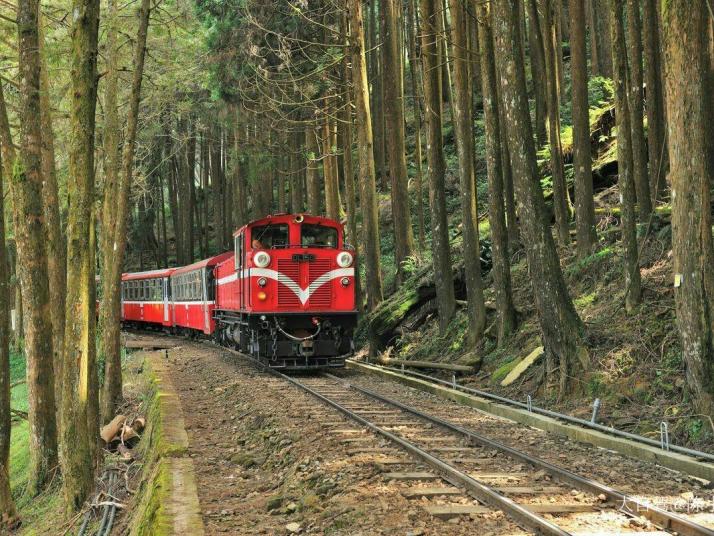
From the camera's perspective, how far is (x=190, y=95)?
2725 cm

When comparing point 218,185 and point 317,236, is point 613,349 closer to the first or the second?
point 317,236

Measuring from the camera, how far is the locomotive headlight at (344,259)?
52.4 ft

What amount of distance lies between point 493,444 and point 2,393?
22.2ft

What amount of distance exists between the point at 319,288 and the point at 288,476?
8512 mm

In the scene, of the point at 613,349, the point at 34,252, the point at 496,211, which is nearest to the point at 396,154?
the point at 496,211

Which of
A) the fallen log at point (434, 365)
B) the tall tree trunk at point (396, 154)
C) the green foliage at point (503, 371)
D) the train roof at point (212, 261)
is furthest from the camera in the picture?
the train roof at point (212, 261)

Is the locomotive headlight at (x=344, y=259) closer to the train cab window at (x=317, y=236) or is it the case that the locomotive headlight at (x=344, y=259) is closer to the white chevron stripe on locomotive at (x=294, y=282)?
the white chevron stripe on locomotive at (x=294, y=282)

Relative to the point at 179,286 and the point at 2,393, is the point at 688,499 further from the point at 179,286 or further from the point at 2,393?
the point at 179,286

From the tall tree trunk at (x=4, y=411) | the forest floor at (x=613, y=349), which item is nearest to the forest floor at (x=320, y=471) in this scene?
the forest floor at (x=613, y=349)

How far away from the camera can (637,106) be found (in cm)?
1291

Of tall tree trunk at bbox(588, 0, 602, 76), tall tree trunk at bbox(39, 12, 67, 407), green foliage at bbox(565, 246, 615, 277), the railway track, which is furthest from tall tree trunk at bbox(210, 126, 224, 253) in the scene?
the railway track

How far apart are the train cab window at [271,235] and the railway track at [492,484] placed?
633 cm

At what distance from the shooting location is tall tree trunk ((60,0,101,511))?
26.9ft

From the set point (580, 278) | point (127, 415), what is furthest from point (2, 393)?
point (580, 278)
